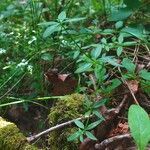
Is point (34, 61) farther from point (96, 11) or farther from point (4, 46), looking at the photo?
point (96, 11)

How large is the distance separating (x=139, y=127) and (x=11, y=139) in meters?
0.62

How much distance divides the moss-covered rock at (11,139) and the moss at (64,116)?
15 cm

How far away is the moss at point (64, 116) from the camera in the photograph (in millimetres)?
1633

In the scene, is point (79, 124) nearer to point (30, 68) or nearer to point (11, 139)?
point (11, 139)

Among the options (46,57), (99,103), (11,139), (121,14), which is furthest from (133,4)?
(11,139)

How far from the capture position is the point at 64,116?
66.7 inches

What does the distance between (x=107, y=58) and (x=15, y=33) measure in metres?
1.07

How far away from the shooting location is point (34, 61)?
2.14m

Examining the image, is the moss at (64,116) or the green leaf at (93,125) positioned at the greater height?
the green leaf at (93,125)

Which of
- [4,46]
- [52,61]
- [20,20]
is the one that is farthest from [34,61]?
[20,20]

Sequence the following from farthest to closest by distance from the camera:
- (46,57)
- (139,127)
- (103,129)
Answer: (46,57) < (103,129) < (139,127)

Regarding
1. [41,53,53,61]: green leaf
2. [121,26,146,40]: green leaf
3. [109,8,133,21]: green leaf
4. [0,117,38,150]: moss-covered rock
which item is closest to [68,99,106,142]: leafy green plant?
[0,117,38,150]: moss-covered rock

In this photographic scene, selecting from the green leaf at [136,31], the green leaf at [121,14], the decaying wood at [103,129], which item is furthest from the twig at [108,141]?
the green leaf at [121,14]

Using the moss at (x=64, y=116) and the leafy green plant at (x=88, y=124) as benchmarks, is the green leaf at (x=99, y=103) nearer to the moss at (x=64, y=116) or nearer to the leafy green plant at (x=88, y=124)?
the leafy green plant at (x=88, y=124)
